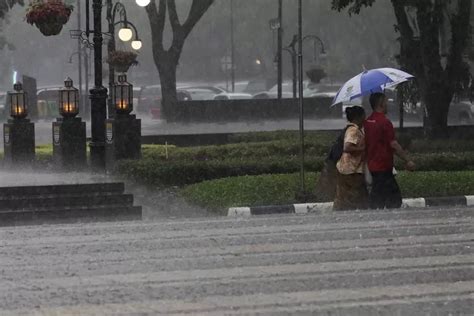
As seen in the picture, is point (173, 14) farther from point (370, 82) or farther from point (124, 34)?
point (370, 82)

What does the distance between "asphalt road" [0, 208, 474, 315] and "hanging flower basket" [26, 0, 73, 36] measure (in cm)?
649

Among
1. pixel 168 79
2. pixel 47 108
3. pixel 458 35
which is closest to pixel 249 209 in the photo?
pixel 458 35

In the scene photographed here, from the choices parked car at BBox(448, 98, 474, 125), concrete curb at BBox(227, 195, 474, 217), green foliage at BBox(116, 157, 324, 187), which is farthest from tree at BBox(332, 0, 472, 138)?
parked car at BBox(448, 98, 474, 125)

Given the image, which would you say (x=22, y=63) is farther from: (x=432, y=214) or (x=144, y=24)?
(x=432, y=214)

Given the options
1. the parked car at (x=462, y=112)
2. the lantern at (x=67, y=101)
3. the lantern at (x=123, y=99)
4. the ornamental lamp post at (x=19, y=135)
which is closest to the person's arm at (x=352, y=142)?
the lantern at (x=123, y=99)

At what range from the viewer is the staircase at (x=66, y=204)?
1338cm

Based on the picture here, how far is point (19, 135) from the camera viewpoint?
20703 millimetres

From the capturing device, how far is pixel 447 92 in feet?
76.0

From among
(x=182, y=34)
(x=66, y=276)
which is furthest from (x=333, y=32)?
(x=66, y=276)

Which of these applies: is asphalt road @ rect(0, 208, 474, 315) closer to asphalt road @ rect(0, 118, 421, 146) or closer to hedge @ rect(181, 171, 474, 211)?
hedge @ rect(181, 171, 474, 211)

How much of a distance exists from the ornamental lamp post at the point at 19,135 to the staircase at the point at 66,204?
6.69 meters

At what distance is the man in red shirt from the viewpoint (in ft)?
35.8

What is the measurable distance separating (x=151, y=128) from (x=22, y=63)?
4503 centimetres

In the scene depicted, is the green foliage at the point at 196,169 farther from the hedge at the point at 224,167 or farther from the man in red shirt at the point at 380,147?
the man in red shirt at the point at 380,147
